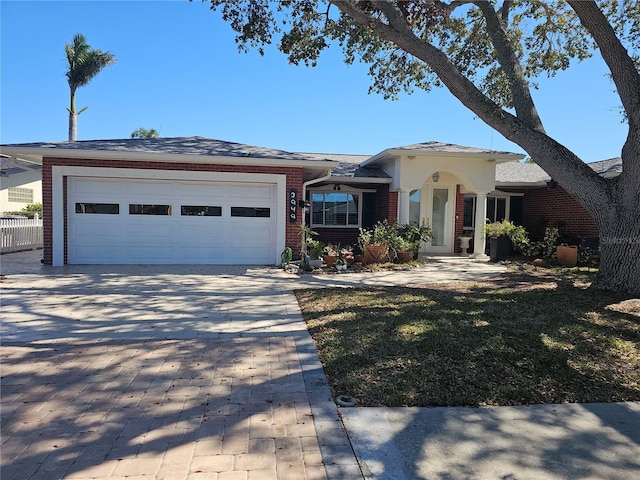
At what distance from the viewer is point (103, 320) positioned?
5.52m

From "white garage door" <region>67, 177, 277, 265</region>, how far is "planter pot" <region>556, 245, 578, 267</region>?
8363 mm

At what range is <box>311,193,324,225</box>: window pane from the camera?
573 inches

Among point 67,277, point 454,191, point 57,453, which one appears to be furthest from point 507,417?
point 454,191

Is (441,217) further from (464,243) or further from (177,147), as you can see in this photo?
(177,147)

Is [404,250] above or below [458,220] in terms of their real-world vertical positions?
below

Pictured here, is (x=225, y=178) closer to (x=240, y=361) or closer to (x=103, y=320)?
(x=103, y=320)

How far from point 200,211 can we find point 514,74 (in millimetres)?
8059

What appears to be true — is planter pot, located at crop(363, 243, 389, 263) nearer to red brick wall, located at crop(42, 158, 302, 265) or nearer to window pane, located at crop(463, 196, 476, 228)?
red brick wall, located at crop(42, 158, 302, 265)

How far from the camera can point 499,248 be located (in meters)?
12.5

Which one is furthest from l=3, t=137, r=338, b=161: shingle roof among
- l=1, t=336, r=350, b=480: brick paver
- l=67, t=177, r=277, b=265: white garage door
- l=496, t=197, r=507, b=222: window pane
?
l=496, t=197, r=507, b=222: window pane

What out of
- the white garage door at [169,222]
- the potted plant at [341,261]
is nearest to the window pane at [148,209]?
the white garage door at [169,222]

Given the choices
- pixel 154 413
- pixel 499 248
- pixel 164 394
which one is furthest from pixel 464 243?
pixel 154 413

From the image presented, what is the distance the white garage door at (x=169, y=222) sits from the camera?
10.5m

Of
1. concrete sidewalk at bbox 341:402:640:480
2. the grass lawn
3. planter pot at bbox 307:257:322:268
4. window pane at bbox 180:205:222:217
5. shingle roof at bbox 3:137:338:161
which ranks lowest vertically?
concrete sidewalk at bbox 341:402:640:480
